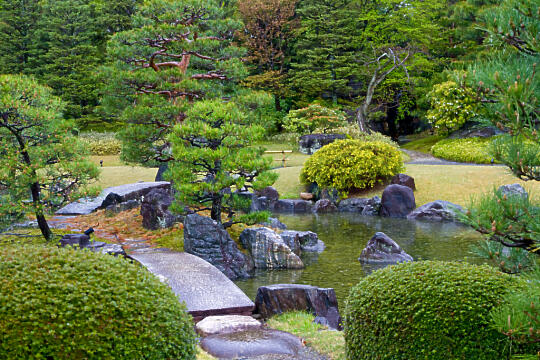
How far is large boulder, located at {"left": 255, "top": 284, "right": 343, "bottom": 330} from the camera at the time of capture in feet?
21.5

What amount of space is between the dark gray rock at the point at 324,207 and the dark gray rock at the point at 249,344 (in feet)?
37.3

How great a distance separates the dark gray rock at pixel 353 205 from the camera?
54.6 ft

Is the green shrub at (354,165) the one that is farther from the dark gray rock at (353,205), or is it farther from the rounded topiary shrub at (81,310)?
the rounded topiary shrub at (81,310)

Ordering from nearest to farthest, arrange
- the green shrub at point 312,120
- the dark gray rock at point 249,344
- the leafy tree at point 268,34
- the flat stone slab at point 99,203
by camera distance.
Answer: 1. the dark gray rock at point 249,344
2. the flat stone slab at point 99,203
3. the green shrub at point 312,120
4. the leafy tree at point 268,34

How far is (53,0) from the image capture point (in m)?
33.6

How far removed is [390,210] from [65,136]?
33.0 ft

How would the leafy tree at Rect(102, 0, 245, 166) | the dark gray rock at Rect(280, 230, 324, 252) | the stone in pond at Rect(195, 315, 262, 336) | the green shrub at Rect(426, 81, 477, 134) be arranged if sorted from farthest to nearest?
the green shrub at Rect(426, 81, 477, 134) → the leafy tree at Rect(102, 0, 245, 166) → the dark gray rock at Rect(280, 230, 324, 252) → the stone in pond at Rect(195, 315, 262, 336)

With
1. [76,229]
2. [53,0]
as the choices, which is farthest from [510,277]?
[53,0]

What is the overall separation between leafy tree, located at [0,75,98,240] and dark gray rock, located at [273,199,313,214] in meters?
8.72

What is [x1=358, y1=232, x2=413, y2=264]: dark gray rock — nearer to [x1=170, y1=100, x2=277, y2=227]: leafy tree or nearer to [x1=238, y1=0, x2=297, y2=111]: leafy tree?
[x1=170, y1=100, x2=277, y2=227]: leafy tree

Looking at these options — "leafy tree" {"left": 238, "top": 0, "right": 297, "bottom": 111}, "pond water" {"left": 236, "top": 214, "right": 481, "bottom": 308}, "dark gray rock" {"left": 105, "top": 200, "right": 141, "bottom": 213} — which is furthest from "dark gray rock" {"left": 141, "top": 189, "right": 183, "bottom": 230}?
"leafy tree" {"left": 238, "top": 0, "right": 297, "bottom": 111}

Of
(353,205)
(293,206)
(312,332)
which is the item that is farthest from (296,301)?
(353,205)

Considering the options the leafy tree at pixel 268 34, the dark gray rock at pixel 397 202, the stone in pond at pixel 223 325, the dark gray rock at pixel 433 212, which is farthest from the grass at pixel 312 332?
the leafy tree at pixel 268 34

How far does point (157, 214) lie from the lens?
1083 cm
